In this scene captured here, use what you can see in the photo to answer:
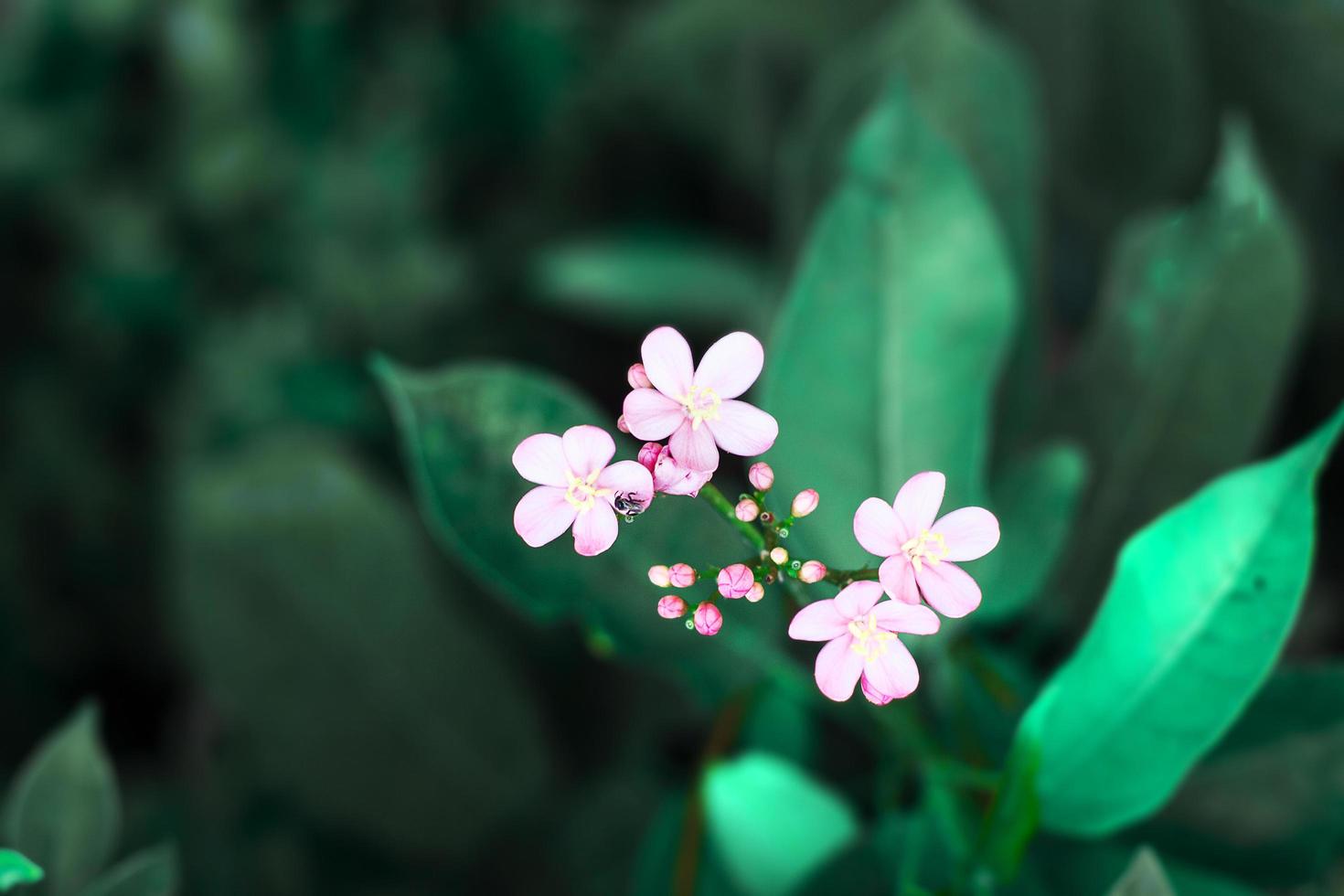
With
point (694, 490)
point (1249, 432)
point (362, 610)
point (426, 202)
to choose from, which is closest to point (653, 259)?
point (426, 202)

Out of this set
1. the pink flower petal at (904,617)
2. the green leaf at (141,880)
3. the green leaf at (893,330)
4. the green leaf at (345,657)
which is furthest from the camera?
the green leaf at (345,657)

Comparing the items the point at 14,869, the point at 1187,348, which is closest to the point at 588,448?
the point at 14,869

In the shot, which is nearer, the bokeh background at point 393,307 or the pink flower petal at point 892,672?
the pink flower petal at point 892,672

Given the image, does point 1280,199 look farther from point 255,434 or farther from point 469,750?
point 255,434

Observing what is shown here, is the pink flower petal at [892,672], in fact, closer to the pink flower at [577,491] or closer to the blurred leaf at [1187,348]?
the pink flower at [577,491]

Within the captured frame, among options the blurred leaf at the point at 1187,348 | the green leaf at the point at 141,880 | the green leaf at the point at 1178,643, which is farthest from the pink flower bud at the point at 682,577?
the blurred leaf at the point at 1187,348

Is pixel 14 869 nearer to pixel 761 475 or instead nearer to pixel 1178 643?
pixel 761 475

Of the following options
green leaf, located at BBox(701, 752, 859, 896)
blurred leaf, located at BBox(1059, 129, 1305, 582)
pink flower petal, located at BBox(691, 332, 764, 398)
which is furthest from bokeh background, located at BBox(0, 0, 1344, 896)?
pink flower petal, located at BBox(691, 332, 764, 398)
